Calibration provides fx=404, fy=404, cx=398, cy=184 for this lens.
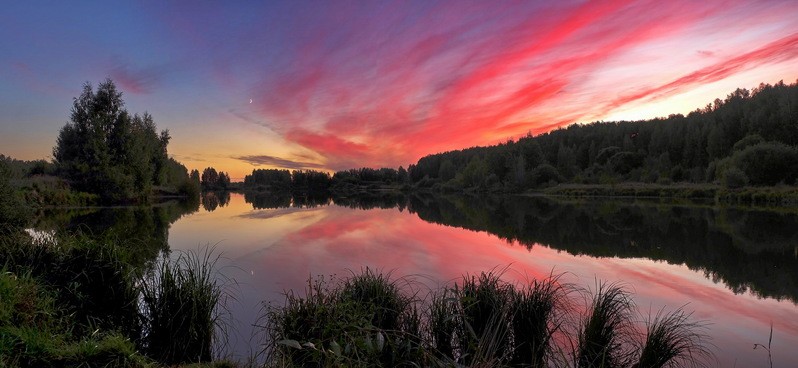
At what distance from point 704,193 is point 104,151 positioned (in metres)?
70.8

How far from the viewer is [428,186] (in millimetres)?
150125

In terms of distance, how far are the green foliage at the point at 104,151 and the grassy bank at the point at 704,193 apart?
63.1 meters

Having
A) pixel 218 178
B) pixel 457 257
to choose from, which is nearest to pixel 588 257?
pixel 457 257

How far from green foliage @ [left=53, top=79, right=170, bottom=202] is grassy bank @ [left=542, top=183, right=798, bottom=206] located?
6314cm

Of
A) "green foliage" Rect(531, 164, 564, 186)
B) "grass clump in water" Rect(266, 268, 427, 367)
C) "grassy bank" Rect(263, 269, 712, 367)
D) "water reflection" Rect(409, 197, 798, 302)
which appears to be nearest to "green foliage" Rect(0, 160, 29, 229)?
"grass clump in water" Rect(266, 268, 427, 367)

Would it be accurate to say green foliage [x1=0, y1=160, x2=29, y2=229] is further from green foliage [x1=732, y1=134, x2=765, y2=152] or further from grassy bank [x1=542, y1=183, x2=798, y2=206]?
green foliage [x1=732, y1=134, x2=765, y2=152]

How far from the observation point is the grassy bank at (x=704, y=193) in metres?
40.0

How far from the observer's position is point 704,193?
5306 centimetres

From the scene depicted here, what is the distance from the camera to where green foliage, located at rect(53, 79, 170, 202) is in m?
40.1

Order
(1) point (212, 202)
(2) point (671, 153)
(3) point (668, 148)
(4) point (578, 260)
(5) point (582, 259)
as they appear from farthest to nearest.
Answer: (3) point (668, 148) < (2) point (671, 153) < (1) point (212, 202) < (5) point (582, 259) < (4) point (578, 260)

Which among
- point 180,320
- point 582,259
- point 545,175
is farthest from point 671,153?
point 180,320

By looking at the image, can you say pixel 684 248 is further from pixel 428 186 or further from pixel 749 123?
pixel 428 186

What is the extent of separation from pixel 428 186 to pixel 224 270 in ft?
457

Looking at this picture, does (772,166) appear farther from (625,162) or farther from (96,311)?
(96,311)
